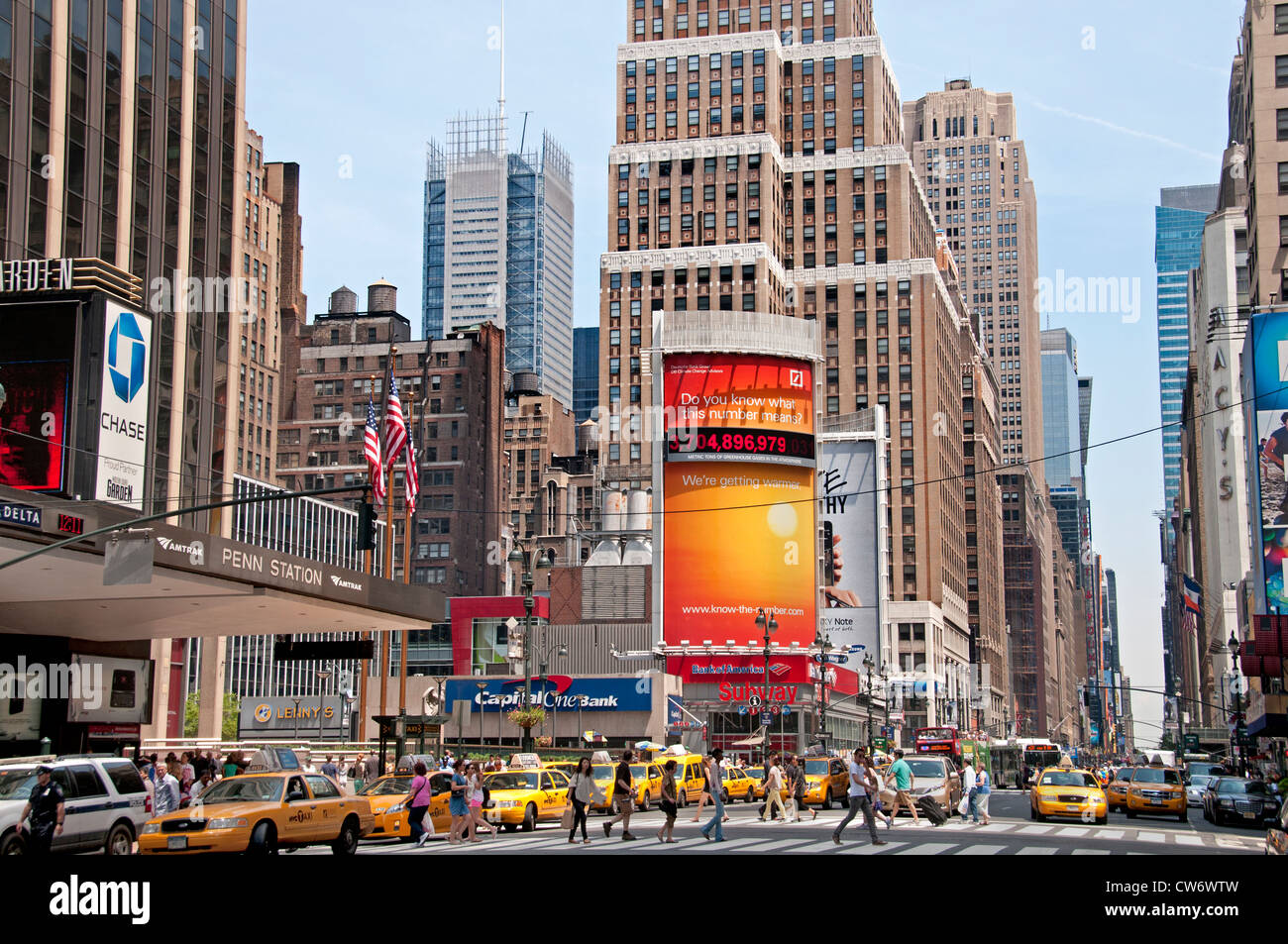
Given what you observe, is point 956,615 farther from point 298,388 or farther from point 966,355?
point 298,388

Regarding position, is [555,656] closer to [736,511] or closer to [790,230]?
[736,511]

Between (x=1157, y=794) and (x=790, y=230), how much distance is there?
10427 centimetres

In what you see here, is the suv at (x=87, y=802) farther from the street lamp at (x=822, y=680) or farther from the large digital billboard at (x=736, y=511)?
the large digital billboard at (x=736, y=511)

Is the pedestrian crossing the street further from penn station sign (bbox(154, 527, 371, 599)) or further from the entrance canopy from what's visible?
the entrance canopy

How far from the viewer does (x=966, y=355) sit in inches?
7106

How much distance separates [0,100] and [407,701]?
47.9 m

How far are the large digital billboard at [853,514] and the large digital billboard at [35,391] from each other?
271 ft

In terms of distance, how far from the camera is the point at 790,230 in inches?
5650

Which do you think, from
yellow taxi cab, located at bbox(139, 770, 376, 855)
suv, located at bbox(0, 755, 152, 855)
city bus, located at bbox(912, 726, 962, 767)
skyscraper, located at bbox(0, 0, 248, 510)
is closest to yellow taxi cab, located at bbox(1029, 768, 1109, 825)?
yellow taxi cab, located at bbox(139, 770, 376, 855)

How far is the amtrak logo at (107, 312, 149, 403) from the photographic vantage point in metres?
38.4

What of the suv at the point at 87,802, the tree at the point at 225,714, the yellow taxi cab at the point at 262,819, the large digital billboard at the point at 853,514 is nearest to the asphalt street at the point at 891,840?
the yellow taxi cab at the point at 262,819

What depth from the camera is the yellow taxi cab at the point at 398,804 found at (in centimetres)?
2775

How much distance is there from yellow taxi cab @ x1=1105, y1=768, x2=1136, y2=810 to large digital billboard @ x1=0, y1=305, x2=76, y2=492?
3488 cm
